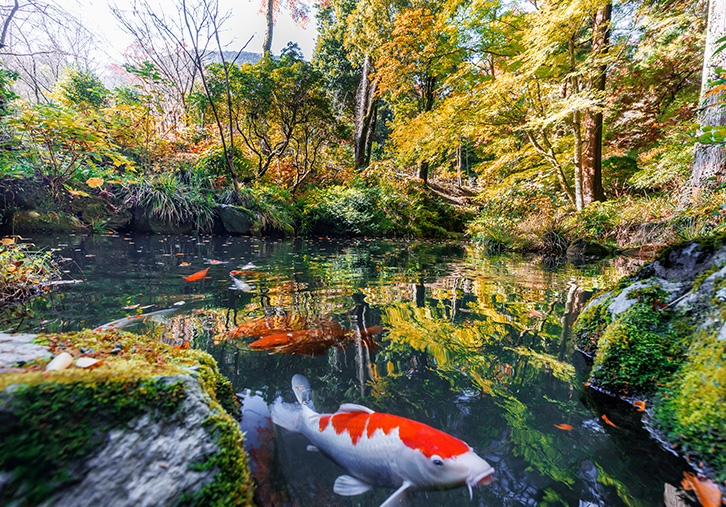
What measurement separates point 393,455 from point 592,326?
73.9 inches

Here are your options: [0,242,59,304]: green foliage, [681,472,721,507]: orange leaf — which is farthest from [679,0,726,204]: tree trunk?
[0,242,59,304]: green foliage

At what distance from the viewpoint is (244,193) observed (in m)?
9.41

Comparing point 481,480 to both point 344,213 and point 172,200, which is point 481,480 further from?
point 344,213

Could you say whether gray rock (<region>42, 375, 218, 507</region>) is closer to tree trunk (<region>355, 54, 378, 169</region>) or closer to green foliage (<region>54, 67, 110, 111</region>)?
green foliage (<region>54, 67, 110, 111</region>)

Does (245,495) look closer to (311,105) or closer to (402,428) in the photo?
(402,428)

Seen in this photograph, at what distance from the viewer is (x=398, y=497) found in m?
0.93

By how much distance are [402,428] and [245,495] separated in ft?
1.83

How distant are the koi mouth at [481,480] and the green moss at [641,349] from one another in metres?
1.03

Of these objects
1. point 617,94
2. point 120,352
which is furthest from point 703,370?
point 617,94

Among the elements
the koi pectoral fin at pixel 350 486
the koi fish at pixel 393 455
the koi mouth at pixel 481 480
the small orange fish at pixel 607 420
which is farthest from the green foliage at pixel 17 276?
the small orange fish at pixel 607 420

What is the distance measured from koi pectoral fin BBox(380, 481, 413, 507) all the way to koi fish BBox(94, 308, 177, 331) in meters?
2.19

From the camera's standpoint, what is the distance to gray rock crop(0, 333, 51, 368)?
2.61 feet

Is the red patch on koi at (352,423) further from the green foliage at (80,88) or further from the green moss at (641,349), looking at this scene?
the green foliage at (80,88)

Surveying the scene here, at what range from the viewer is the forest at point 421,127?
6680 millimetres
